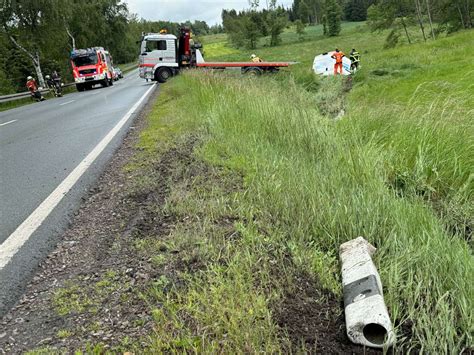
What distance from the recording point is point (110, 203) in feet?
13.8

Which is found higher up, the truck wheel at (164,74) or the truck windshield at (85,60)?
the truck windshield at (85,60)

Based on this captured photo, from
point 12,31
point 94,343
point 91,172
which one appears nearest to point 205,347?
point 94,343

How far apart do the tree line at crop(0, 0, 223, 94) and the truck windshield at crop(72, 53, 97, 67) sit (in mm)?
4057

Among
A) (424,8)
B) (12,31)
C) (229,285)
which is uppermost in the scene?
(12,31)

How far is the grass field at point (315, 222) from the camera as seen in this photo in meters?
1.98

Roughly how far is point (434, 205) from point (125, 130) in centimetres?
676

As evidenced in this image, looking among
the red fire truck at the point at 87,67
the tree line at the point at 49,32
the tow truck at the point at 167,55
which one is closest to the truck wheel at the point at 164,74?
the tow truck at the point at 167,55

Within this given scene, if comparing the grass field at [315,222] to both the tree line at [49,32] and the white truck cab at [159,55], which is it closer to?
the white truck cab at [159,55]

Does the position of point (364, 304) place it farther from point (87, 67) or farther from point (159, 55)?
point (87, 67)

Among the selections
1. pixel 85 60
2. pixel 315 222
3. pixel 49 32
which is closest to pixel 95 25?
pixel 49 32

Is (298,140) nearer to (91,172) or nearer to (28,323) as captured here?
(91,172)

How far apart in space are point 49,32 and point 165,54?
1294 centimetres

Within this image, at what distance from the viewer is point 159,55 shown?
25734mm

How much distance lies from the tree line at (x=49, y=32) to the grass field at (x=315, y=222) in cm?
2669
